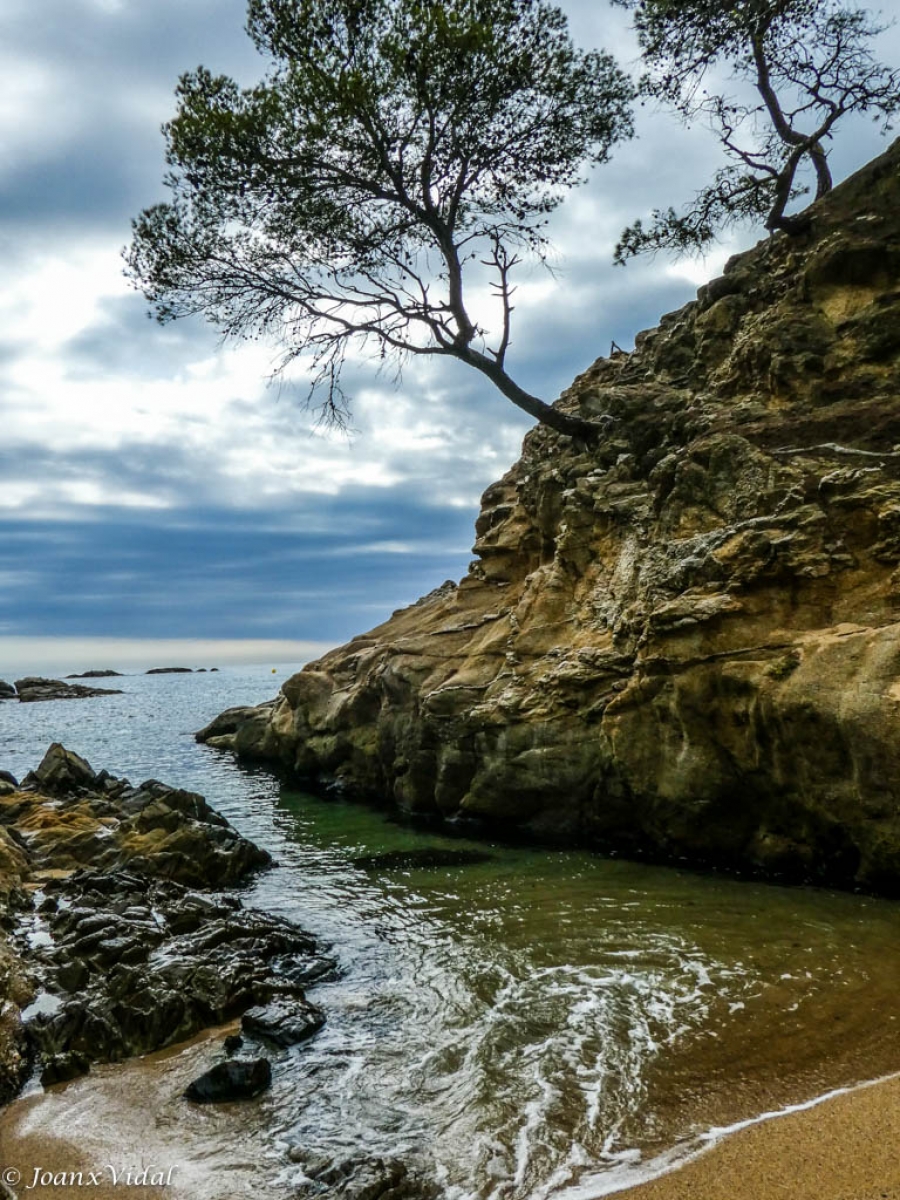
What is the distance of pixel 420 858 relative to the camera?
46.3 feet

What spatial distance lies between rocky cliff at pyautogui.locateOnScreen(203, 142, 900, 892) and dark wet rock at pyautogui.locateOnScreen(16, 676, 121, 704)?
4049 inches

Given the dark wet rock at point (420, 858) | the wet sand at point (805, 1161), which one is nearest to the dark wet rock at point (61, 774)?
the dark wet rock at point (420, 858)

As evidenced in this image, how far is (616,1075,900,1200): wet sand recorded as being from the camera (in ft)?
14.2

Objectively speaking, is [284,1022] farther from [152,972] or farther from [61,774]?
[61,774]

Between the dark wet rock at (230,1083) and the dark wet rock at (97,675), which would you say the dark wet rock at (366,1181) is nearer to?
the dark wet rock at (230,1083)

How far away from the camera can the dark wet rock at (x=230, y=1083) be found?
6.07m

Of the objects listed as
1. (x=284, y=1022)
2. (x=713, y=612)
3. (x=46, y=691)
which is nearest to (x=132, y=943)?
(x=284, y=1022)

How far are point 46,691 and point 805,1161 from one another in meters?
123

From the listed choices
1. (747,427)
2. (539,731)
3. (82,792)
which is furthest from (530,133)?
(82,792)

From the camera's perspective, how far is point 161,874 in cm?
1296

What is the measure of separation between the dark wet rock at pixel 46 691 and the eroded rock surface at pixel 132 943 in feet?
332

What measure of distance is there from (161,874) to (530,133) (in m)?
18.4

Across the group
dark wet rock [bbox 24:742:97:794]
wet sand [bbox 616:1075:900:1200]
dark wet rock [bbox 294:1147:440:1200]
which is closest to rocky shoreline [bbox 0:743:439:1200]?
dark wet rock [bbox 294:1147:440:1200]

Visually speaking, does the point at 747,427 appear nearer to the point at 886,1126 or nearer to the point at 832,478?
the point at 832,478
